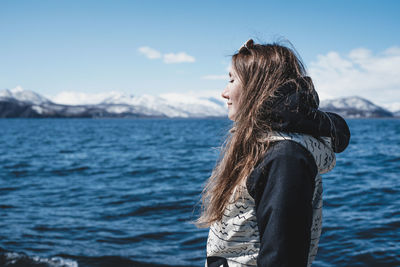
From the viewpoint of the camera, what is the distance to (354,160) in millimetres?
25172

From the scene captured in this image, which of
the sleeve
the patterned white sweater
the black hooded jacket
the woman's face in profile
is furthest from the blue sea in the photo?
the sleeve

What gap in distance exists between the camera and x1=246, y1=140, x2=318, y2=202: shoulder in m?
1.67

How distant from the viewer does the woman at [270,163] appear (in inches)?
66.3

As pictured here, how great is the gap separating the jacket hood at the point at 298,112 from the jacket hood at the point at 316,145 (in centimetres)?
3

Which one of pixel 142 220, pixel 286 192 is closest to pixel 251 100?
pixel 286 192

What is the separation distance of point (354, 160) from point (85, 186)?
18246 millimetres

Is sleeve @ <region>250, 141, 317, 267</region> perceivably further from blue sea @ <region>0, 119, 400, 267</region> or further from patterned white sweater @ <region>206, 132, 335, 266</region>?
blue sea @ <region>0, 119, 400, 267</region>

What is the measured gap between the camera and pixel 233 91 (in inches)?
87.0

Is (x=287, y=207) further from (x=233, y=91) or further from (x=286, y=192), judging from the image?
(x=233, y=91)

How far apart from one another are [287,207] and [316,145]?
1.43 ft

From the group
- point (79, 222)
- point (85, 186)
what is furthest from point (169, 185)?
→ point (79, 222)

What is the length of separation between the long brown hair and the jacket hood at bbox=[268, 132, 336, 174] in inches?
4.6

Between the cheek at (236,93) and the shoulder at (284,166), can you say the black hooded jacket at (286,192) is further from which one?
the cheek at (236,93)

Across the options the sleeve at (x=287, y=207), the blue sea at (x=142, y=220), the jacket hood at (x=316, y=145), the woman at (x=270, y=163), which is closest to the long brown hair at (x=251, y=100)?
the woman at (x=270, y=163)
